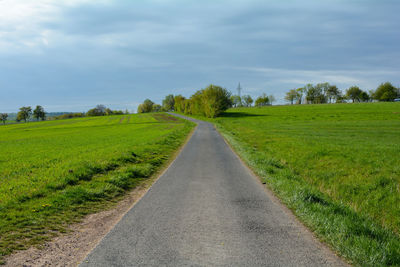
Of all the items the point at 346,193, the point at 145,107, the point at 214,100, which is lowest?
the point at 346,193

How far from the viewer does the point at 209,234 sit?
5.20 metres

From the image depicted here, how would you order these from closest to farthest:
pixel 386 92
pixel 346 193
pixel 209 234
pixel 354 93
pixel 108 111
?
1. pixel 209 234
2. pixel 346 193
3. pixel 386 92
4. pixel 354 93
5. pixel 108 111

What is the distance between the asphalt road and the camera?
427 centimetres

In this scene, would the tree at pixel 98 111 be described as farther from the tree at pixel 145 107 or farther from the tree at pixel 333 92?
the tree at pixel 333 92

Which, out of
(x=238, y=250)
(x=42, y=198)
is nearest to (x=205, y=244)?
(x=238, y=250)

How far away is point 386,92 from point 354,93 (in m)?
17.0

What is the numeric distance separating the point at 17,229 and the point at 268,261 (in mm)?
5776

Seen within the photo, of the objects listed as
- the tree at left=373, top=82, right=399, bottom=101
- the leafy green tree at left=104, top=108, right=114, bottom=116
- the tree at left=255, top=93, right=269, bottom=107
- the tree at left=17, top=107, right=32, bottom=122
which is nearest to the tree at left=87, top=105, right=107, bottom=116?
the leafy green tree at left=104, top=108, right=114, bottom=116

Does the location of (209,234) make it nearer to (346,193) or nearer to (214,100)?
(346,193)

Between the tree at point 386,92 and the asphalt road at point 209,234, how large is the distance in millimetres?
149263

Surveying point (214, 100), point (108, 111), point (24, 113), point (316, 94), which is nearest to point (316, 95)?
point (316, 94)

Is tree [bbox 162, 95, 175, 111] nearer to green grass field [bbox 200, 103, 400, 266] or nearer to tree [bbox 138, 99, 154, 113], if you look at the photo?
tree [bbox 138, 99, 154, 113]

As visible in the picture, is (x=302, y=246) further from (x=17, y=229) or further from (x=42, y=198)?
(x=42, y=198)

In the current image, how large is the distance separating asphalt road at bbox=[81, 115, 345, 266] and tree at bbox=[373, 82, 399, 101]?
149 metres
